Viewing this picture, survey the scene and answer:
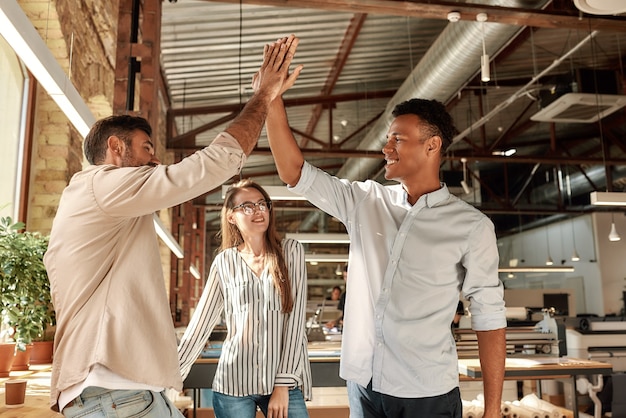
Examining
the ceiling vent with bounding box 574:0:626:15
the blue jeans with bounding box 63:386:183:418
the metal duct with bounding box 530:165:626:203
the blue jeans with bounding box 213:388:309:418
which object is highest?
the metal duct with bounding box 530:165:626:203

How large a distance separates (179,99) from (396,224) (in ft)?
25.1

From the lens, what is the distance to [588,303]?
1553cm

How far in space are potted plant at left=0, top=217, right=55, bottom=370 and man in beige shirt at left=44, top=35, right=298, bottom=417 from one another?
4.64 ft

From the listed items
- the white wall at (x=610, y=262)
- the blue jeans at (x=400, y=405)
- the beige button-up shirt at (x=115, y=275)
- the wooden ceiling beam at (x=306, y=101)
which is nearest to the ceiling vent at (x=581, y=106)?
the wooden ceiling beam at (x=306, y=101)

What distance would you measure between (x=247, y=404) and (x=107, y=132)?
3.82 feet

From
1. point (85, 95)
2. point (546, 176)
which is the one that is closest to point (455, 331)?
point (85, 95)

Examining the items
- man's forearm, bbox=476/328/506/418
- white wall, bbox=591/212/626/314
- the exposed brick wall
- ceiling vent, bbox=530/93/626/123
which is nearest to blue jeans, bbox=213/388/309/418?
man's forearm, bbox=476/328/506/418

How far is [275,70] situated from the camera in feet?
6.13

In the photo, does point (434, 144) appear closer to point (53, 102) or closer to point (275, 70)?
point (275, 70)

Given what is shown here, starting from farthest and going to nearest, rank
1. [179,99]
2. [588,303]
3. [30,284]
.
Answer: [588,303] < [179,99] < [30,284]

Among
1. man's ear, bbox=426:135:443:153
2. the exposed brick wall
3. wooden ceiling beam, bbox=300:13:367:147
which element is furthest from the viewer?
wooden ceiling beam, bbox=300:13:367:147

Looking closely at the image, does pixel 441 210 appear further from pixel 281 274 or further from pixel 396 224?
pixel 281 274

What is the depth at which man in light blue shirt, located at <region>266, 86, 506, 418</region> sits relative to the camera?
1.76 metres

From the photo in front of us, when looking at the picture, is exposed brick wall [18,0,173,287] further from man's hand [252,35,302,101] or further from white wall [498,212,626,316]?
white wall [498,212,626,316]
